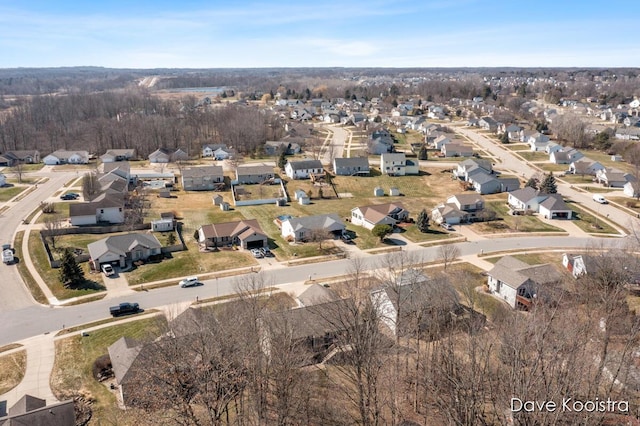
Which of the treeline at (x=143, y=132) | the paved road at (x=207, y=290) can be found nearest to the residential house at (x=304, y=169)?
the treeline at (x=143, y=132)

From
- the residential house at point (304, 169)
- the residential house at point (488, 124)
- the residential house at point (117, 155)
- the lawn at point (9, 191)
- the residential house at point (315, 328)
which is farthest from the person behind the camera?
the residential house at point (488, 124)

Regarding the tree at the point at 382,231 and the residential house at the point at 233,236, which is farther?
the tree at the point at 382,231

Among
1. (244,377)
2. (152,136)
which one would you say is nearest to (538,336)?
(244,377)

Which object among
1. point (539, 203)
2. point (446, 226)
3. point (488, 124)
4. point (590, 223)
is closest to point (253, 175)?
point (446, 226)

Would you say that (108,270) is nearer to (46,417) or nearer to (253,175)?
(46,417)

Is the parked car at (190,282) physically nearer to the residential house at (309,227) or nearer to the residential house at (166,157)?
the residential house at (309,227)

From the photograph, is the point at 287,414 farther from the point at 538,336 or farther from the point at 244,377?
the point at 538,336
